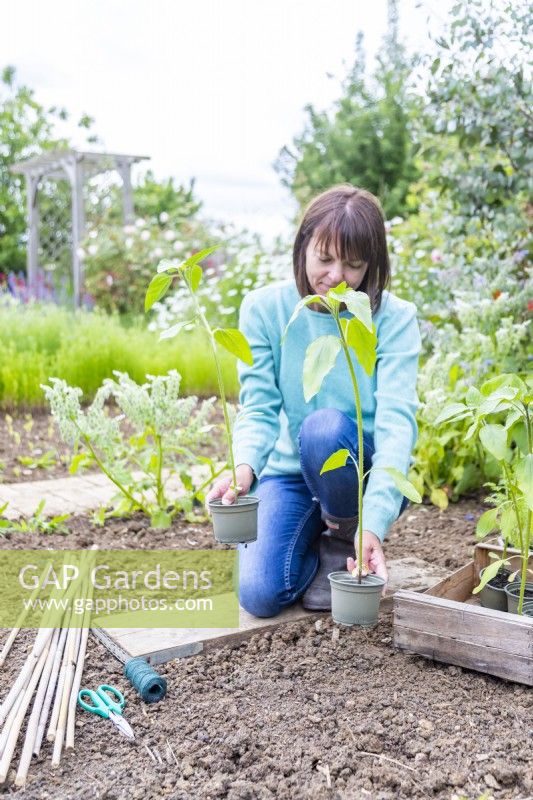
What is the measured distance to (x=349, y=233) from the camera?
1.93 m

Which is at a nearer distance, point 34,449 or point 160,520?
point 160,520

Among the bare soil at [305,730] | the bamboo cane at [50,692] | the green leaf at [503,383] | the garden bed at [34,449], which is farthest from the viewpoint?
the garden bed at [34,449]

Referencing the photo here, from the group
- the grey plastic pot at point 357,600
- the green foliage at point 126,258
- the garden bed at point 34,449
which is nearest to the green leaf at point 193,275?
the grey plastic pot at point 357,600

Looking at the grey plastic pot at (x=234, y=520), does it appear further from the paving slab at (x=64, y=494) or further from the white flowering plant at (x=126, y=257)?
the white flowering plant at (x=126, y=257)

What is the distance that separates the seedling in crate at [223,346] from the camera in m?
1.72

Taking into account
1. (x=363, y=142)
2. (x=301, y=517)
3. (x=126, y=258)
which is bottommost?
(x=301, y=517)

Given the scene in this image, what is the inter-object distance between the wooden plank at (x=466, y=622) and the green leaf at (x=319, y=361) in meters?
0.58

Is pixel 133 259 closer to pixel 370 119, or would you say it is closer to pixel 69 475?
pixel 69 475

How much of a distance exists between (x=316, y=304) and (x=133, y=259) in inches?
281

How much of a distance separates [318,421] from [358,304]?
0.57m

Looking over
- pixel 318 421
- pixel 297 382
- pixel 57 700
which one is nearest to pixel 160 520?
pixel 297 382

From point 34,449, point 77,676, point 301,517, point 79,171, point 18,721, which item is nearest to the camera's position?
point 18,721

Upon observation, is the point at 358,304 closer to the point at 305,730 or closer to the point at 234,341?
the point at 234,341

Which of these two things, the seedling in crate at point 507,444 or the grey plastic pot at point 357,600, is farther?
the grey plastic pot at point 357,600
